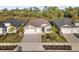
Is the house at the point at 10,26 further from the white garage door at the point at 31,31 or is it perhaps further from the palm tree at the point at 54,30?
the palm tree at the point at 54,30

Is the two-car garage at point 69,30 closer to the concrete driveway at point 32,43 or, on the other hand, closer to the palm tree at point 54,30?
the palm tree at point 54,30

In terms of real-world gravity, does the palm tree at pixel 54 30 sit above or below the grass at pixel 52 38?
above

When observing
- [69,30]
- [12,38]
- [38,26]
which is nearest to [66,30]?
[69,30]

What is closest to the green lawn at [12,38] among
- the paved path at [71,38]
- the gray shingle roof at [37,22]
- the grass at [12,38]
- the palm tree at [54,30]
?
the grass at [12,38]

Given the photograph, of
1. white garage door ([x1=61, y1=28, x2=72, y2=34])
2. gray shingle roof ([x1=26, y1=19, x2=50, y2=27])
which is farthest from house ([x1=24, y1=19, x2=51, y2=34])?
white garage door ([x1=61, y1=28, x2=72, y2=34])

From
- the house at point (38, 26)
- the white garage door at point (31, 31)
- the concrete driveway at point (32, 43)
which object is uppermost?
the house at point (38, 26)
